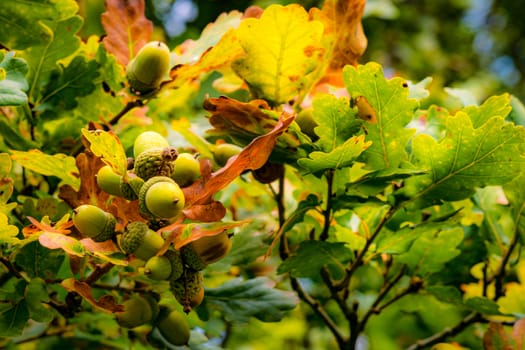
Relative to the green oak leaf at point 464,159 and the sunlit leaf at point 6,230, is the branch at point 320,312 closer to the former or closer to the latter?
the green oak leaf at point 464,159

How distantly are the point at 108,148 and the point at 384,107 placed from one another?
12.6 inches

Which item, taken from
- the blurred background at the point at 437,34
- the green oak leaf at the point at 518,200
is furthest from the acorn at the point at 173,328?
the blurred background at the point at 437,34

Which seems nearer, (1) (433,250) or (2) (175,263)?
(2) (175,263)

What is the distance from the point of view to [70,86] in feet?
3.00

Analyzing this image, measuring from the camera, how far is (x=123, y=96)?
982 millimetres

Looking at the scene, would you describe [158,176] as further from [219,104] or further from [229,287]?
[229,287]

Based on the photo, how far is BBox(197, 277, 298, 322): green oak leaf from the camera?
36.0 inches

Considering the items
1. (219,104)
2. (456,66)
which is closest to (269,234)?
(219,104)

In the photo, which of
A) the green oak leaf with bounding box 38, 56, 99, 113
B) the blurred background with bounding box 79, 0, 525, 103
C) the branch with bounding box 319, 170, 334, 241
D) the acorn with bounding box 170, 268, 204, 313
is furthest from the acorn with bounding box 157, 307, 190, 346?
the blurred background with bounding box 79, 0, 525, 103

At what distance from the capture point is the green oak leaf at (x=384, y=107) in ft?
2.54

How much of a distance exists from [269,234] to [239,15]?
0.32 meters

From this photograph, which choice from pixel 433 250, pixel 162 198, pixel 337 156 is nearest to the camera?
pixel 162 198

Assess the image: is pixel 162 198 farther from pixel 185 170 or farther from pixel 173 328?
pixel 173 328

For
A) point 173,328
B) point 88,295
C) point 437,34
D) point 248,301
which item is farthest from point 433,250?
point 437,34
